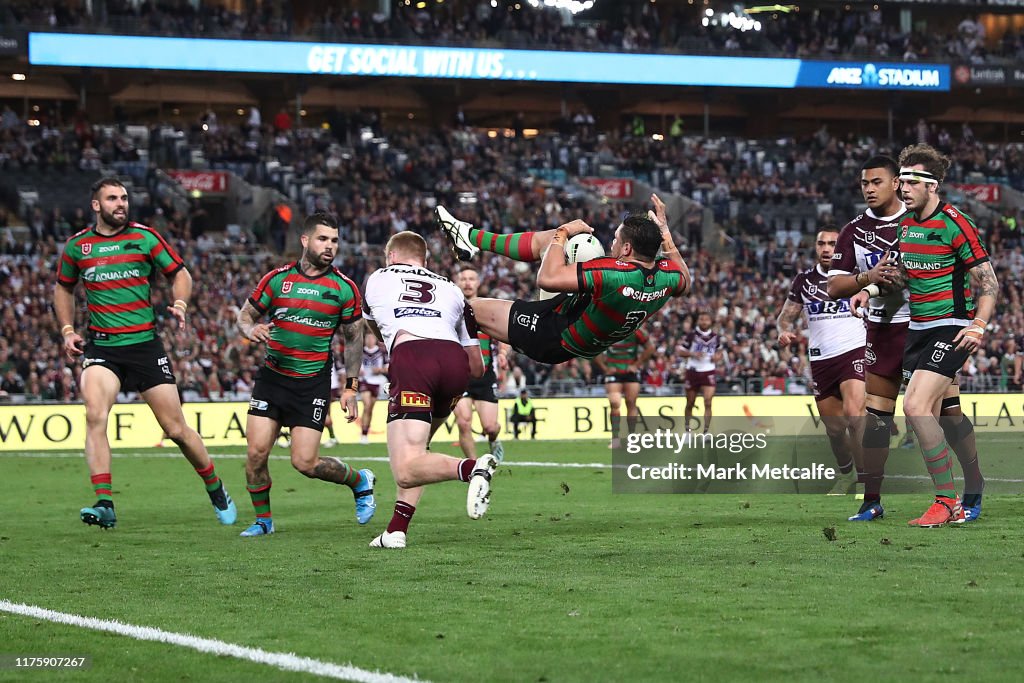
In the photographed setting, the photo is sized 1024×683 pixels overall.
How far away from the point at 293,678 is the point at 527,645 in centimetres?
104

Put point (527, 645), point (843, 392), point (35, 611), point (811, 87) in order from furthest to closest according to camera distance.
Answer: point (811, 87)
point (843, 392)
point (35, 611)
point (527, 645)

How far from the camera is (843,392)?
12.5 metres

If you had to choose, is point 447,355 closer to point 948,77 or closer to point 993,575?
point 993,575

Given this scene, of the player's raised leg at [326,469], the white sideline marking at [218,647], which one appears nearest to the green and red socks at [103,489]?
the player's raised leg at [326,469]

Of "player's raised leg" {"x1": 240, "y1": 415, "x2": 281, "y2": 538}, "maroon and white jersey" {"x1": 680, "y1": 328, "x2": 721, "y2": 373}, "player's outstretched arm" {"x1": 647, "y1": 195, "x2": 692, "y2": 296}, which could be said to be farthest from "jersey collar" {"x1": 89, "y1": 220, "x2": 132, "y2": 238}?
"maroon and white jersey" {"x1": 680, "y1": 328, "x2": 721, "y2": 373}

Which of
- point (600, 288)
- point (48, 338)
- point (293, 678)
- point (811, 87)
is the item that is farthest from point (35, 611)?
point (811, 87)

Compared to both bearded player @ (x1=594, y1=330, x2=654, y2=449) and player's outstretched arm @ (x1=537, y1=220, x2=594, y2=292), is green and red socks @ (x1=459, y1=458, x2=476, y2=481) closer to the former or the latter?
player's outstretched arm @ (x1=537, y1=220, x2=594, y2=292)

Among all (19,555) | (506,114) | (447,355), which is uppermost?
(506,114)

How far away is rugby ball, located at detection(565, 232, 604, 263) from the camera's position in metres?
9.37

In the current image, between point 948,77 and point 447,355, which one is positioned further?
point 948,77

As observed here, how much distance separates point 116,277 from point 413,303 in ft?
9.10

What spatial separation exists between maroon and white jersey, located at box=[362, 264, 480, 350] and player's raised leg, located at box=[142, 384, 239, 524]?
2.25 m

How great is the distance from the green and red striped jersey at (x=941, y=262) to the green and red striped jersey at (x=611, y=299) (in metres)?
1.65

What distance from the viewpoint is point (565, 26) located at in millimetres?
50250
